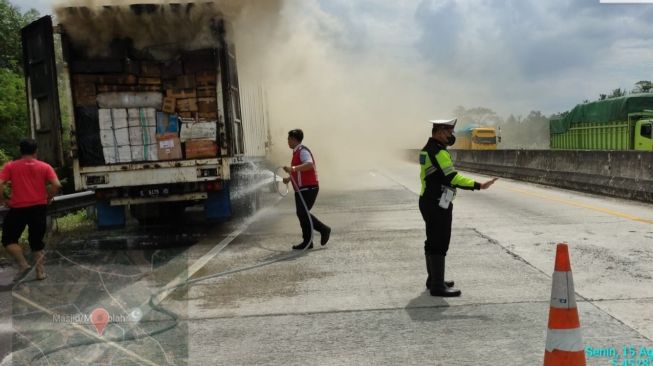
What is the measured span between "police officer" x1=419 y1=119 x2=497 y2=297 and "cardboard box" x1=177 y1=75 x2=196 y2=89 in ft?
16.1

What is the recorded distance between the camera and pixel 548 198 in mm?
14141

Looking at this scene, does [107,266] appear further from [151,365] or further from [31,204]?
[151,365]

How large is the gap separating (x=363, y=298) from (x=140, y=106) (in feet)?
18.0

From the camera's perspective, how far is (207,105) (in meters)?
9.19

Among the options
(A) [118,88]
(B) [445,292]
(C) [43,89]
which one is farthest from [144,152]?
(B) [445,292]

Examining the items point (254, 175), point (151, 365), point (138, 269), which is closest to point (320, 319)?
point (151, 365)

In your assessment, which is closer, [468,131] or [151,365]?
[151,365]

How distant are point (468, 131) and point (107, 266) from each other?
1681 inches

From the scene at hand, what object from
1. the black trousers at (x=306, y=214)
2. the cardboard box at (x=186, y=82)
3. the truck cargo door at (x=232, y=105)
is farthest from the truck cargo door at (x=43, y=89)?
the black trousers at (x=306, y=214)

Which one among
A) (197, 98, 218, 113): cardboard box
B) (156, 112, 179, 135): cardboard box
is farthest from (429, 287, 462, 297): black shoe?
(156, 112, 179, 135): cardboard box

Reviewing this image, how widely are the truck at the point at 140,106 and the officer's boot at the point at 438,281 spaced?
460 cm

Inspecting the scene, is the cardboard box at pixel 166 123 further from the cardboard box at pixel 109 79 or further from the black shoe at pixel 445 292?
the black shoe at pixel 445 292

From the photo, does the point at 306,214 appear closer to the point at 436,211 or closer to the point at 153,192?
the point at 153,192

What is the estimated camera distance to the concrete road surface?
4141 mm
